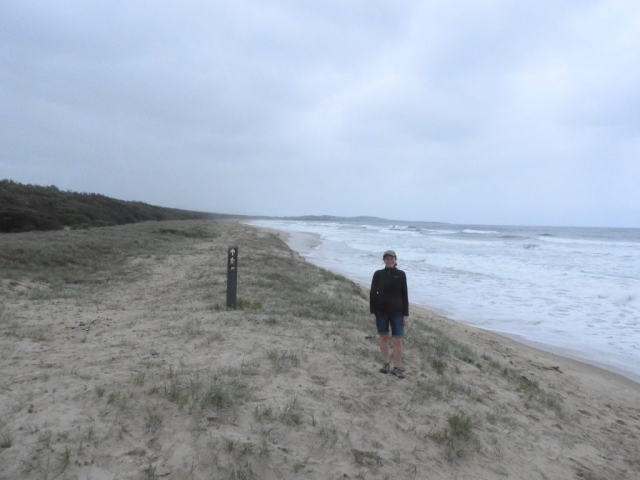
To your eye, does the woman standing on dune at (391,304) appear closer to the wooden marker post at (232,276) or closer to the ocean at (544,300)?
the wooden marker post at (232,276)

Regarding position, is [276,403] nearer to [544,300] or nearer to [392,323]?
[392,323]

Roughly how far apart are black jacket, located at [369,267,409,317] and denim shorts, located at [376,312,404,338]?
0.05m

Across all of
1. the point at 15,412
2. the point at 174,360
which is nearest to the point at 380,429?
the point at 174,360

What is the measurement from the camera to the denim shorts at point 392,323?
5039 millimetres

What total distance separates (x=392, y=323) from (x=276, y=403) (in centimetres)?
174

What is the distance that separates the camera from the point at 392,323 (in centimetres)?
508

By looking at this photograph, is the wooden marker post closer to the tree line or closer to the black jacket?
the black jacket

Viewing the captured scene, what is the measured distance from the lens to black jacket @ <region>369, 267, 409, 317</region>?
502 centimetres

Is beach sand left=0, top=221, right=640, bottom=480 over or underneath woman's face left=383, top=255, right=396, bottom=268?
underneath


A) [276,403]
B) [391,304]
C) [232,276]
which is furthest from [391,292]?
[232,276]

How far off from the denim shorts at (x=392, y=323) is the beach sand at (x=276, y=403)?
51 centimetres

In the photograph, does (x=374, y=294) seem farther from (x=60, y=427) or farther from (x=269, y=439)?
(x=60, y=427)

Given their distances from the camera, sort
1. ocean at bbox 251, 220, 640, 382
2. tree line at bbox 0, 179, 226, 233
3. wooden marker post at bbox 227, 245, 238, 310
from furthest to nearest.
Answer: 1. tree line at bbox 0, 179, 226, 233
2. ocean at bbox 251, 220, 640, 382
3. wooden marker post at bbox 227, 245, 238, 310

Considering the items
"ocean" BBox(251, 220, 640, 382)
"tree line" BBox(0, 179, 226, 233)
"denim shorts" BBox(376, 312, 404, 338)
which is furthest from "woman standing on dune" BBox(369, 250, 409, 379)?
"tree line" BBox(0, 179, 226, 233)
